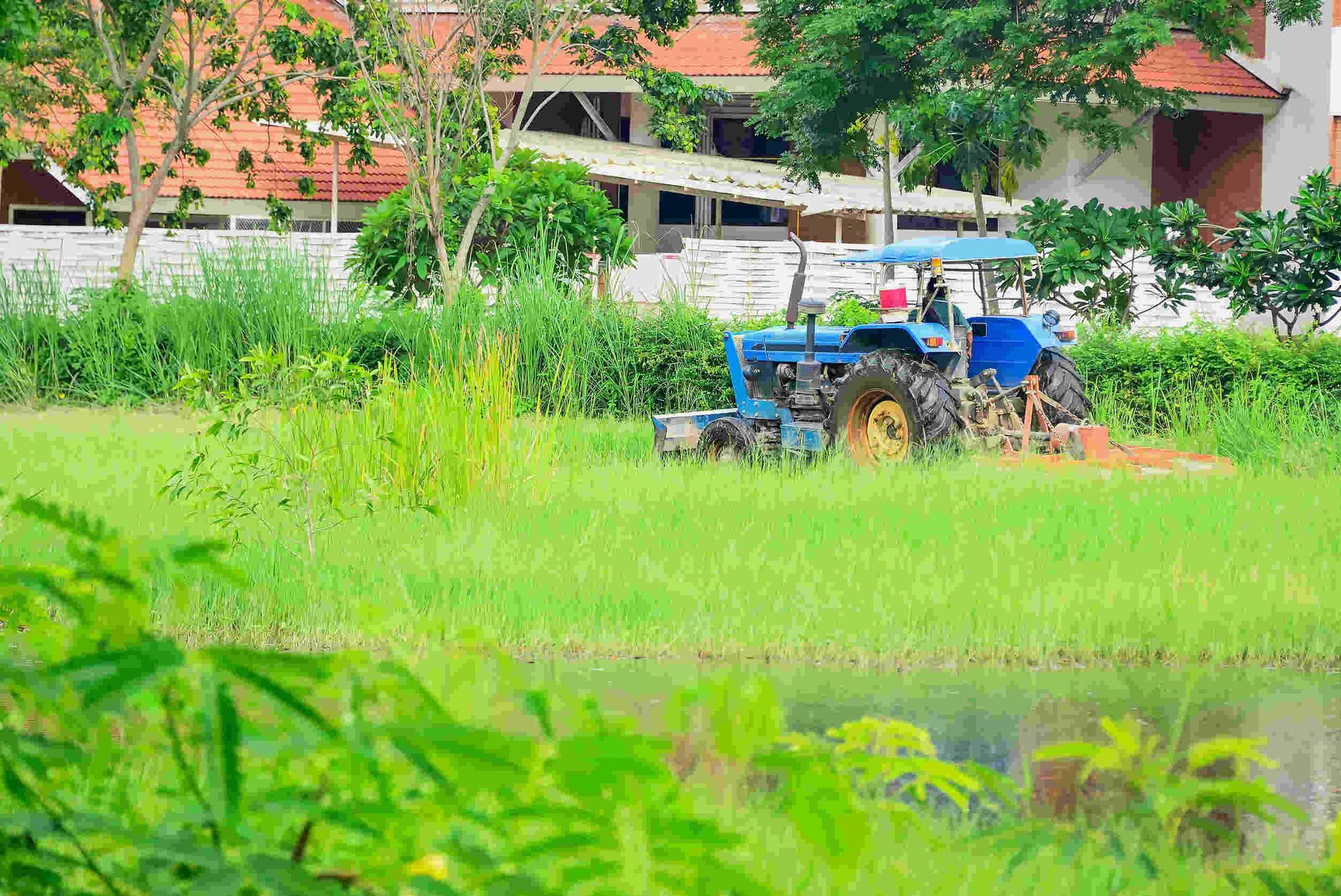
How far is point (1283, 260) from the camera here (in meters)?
14.5

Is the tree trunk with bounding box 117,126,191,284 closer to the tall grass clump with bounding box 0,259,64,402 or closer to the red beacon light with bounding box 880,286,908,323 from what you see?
the tall grass clump with bounding box 0,259,64,402

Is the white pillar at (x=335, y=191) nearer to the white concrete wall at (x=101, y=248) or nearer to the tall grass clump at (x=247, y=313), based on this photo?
the white concrete wall at (x=101, y=248)

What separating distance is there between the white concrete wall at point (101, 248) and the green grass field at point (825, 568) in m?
9.75

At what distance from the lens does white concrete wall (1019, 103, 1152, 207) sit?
1054 inches

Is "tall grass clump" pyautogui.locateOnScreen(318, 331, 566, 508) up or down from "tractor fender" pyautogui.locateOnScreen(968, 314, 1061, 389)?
down

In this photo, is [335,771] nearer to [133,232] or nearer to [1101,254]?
[1101,254]

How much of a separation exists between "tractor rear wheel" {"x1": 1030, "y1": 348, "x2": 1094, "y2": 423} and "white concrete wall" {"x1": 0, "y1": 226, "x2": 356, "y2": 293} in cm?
1024

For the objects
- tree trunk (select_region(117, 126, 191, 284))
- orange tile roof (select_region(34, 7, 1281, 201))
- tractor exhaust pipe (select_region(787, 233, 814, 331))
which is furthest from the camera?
orange tile roof (select_region(34, 7, 1281, 201))

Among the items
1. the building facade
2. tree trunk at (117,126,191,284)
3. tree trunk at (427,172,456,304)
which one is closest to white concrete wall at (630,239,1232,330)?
tree trunk at (427,172,456,304)

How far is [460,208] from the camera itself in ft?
58.7

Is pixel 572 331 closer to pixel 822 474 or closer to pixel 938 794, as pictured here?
pixel 822 474

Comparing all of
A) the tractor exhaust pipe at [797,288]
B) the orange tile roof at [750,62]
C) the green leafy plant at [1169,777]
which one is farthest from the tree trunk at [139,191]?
the green leafy plant at [1169,777]

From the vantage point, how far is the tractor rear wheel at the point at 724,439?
12352 millimetres

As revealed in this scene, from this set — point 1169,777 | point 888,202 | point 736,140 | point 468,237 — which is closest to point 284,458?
point 1169,777
